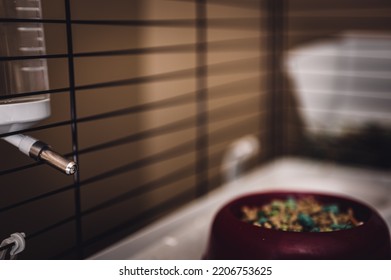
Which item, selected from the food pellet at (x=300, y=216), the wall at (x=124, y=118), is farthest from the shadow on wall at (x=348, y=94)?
the food pellet at (x=300, y=216)

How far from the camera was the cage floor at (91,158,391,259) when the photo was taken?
84 cm

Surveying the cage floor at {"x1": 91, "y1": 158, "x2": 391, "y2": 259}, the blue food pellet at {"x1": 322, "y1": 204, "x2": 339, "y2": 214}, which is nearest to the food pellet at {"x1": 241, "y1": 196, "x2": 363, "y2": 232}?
the blue food pellet at {"x1": 322, "y1": 204, "x2": 339, "y2": 214}

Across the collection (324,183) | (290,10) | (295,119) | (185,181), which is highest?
(290,10)

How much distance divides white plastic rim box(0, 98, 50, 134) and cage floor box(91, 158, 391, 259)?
30 centimetres

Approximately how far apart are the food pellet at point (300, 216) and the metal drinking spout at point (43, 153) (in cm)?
31

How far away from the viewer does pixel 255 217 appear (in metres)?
0.77

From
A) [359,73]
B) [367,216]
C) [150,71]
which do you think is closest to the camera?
[367,216]

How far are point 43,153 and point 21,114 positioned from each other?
0.21 feet

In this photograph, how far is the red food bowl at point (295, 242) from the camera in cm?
62

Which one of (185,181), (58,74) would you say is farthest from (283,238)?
(185,181)

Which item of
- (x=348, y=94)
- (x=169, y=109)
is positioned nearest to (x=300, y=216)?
(x=348, y=94)

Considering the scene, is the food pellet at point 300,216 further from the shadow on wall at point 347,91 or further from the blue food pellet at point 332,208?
the shadow on wall at point 347,91
